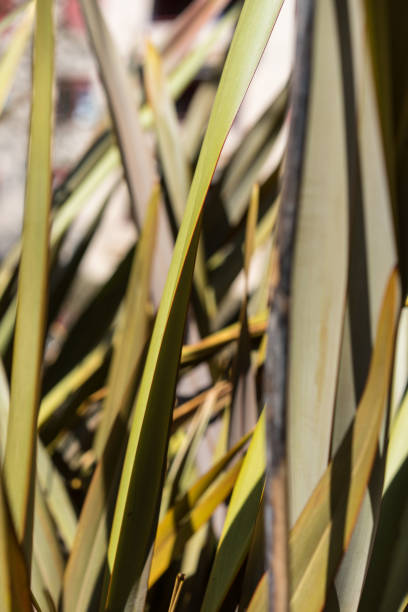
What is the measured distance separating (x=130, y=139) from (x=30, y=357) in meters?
0.24

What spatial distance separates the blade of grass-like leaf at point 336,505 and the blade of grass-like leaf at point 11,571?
0.31 ft

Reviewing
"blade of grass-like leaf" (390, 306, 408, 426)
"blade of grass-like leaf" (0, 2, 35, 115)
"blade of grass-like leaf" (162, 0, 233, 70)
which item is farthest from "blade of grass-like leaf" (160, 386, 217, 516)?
"blade of grass-like leaf" (162, 0, 233, 70)

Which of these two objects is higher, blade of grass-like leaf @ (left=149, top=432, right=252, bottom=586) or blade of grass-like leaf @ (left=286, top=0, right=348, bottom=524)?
blade of grass-like leaf @ (left=286, top=0, right=348, bottom=524)

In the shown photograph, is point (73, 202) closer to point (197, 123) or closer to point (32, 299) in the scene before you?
point (197, 123)

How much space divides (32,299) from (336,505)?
0.13 meters

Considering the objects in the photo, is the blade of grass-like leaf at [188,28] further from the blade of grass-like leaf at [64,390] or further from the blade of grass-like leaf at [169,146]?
the blade of grass-like leaf at [64,390]

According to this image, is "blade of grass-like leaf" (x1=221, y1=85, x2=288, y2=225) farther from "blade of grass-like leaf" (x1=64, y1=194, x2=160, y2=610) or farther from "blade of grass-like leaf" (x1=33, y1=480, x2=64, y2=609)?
"blade of grass-like leaf" (x1=33, y1=480, x2=64, y2=609)

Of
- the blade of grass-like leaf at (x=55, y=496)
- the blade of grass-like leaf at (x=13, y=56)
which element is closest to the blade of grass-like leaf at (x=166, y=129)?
the blade of grass-like leaf at (x=13, y=56)

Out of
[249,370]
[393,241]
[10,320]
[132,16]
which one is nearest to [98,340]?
[10,320]

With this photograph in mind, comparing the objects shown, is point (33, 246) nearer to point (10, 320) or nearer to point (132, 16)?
point (10, 320)

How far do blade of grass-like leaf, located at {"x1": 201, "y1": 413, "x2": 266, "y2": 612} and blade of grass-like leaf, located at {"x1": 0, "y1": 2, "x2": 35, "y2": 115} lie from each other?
0.96ft

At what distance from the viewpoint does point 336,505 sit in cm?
21

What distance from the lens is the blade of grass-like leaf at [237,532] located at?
0.79ft

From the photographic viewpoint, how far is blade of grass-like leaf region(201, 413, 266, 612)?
0.24m
